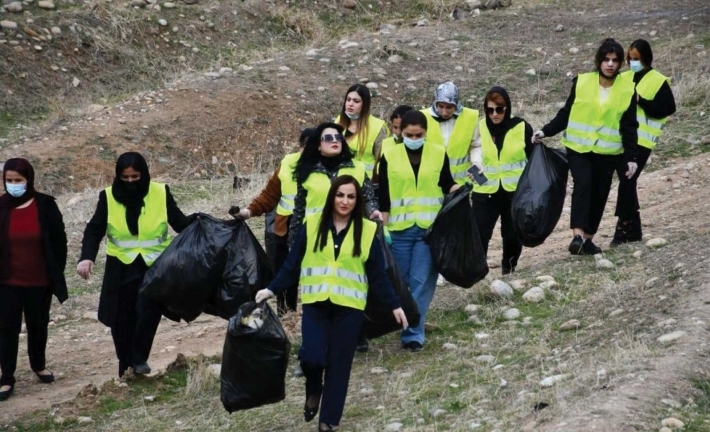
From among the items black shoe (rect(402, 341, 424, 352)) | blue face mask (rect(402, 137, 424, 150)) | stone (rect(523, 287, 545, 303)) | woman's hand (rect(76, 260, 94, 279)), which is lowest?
black shoe (rect(402, 341, 424, 352))

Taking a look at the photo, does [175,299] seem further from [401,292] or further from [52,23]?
[52,23]

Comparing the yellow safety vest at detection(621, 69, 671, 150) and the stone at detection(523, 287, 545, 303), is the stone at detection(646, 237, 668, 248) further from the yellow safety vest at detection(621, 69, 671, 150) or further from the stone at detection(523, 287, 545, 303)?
the stone at detection(523, 287, 545, 303)

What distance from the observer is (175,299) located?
7020 mm

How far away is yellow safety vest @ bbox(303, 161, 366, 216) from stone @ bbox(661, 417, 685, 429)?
92.7 inches

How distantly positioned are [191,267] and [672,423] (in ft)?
9.55

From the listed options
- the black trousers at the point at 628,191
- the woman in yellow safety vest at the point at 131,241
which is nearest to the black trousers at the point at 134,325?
the woman in yellow safety vest at the point at 131,241

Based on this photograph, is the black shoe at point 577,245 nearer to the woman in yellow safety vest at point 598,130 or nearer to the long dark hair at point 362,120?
the woman in yellow safety vest at point 598,130

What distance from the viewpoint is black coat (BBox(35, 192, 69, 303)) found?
23.9 feet

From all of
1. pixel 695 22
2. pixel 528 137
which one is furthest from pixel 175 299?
pixel 695 22

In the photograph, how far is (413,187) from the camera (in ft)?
23.4

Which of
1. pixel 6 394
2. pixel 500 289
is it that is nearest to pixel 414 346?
pixel 500 289

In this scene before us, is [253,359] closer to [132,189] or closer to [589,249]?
[132,189]

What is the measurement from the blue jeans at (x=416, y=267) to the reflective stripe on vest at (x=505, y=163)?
103 cm

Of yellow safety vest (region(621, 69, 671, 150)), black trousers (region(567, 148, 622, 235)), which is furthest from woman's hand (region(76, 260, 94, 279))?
yellow safety vest (region(621, 69, 671, 150))
